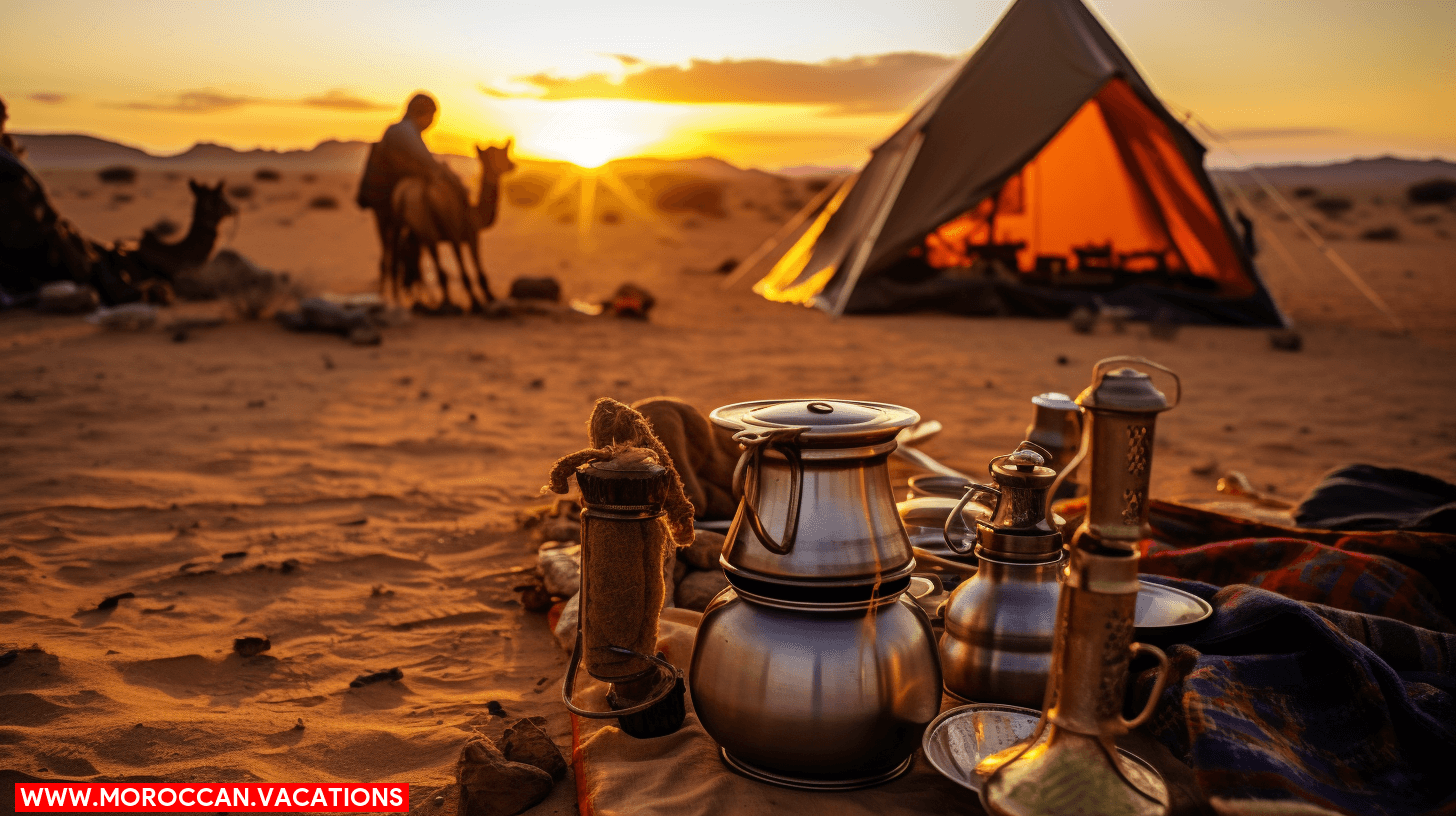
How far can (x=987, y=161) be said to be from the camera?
953 cm

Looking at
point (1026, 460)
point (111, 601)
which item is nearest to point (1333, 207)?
point (1026, 460)

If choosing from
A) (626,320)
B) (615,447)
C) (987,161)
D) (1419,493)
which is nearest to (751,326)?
(626,320)

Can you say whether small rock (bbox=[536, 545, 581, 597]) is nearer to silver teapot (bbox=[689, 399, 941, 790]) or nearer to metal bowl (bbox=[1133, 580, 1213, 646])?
silver teapot (bbox=[689, 399, 941, 790])

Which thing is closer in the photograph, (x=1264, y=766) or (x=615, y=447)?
(x=1264, y=766)

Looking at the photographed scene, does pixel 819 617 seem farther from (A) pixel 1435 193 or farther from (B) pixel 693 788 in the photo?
(A) pixel 1435 193

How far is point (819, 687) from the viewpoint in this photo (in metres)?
1.58

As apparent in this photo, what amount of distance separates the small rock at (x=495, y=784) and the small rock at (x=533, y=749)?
5 centimetres

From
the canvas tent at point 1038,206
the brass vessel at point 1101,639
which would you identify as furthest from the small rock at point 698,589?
the canvas tent at point 1038,206

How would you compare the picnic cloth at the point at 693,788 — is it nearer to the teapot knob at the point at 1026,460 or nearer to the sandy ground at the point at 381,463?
the sandy ground at the point at 381,463

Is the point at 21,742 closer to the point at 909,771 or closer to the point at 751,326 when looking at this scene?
the point at 909,771

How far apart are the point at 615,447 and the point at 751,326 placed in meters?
8.14

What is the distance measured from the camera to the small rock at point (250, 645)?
2.66m

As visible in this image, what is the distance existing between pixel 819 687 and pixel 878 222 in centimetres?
879

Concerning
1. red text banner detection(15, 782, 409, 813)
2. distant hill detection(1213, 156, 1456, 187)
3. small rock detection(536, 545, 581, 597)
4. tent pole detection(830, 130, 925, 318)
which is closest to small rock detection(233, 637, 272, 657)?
red text banner detection(15, 782, 409, 813)
